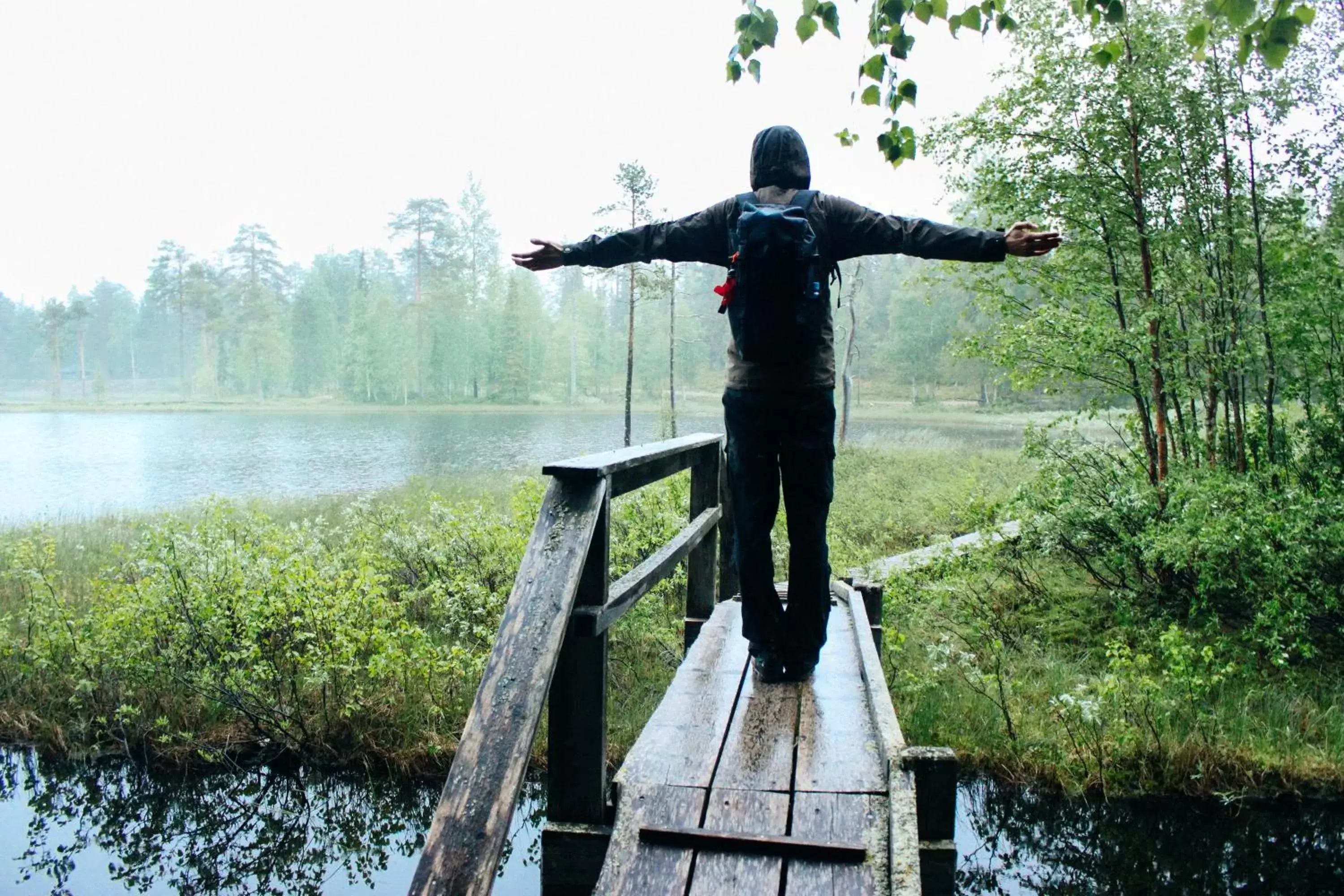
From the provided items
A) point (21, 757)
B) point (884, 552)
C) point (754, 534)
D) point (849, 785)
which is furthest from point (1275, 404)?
point (21, 757)

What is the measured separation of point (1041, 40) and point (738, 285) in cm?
666

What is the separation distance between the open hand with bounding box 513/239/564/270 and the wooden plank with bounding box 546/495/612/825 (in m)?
1.13

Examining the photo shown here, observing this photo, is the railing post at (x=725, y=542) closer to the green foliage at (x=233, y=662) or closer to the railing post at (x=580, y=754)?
the green foliage at (x=233, y=662)

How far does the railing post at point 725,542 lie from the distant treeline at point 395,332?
3069 centimetres

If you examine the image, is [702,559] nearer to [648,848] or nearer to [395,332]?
[648,848]

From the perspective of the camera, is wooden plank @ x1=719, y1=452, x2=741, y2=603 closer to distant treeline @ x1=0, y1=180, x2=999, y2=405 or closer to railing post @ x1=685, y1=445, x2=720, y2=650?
railing post @ x1=685, y1=445, x2=720, y2=650

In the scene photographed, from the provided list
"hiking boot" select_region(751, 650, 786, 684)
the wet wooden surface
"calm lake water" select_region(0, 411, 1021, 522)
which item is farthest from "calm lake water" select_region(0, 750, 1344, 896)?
"calm lake water" select_region(0, 411, 1021, 522)

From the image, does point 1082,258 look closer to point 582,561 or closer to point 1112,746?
point 1112,746

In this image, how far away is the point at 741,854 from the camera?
78.6 inches

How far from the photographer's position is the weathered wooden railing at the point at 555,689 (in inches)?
52.9

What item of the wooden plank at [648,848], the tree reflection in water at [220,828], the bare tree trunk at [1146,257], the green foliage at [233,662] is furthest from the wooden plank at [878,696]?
the bare tree trunk at [1146,257]

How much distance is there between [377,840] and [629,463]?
3708mm

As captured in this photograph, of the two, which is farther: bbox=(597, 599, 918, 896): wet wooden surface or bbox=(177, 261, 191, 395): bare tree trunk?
bbox=(177, 261, 191, 395): bare tree trunk

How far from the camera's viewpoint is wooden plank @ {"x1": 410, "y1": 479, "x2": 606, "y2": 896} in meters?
1.30
